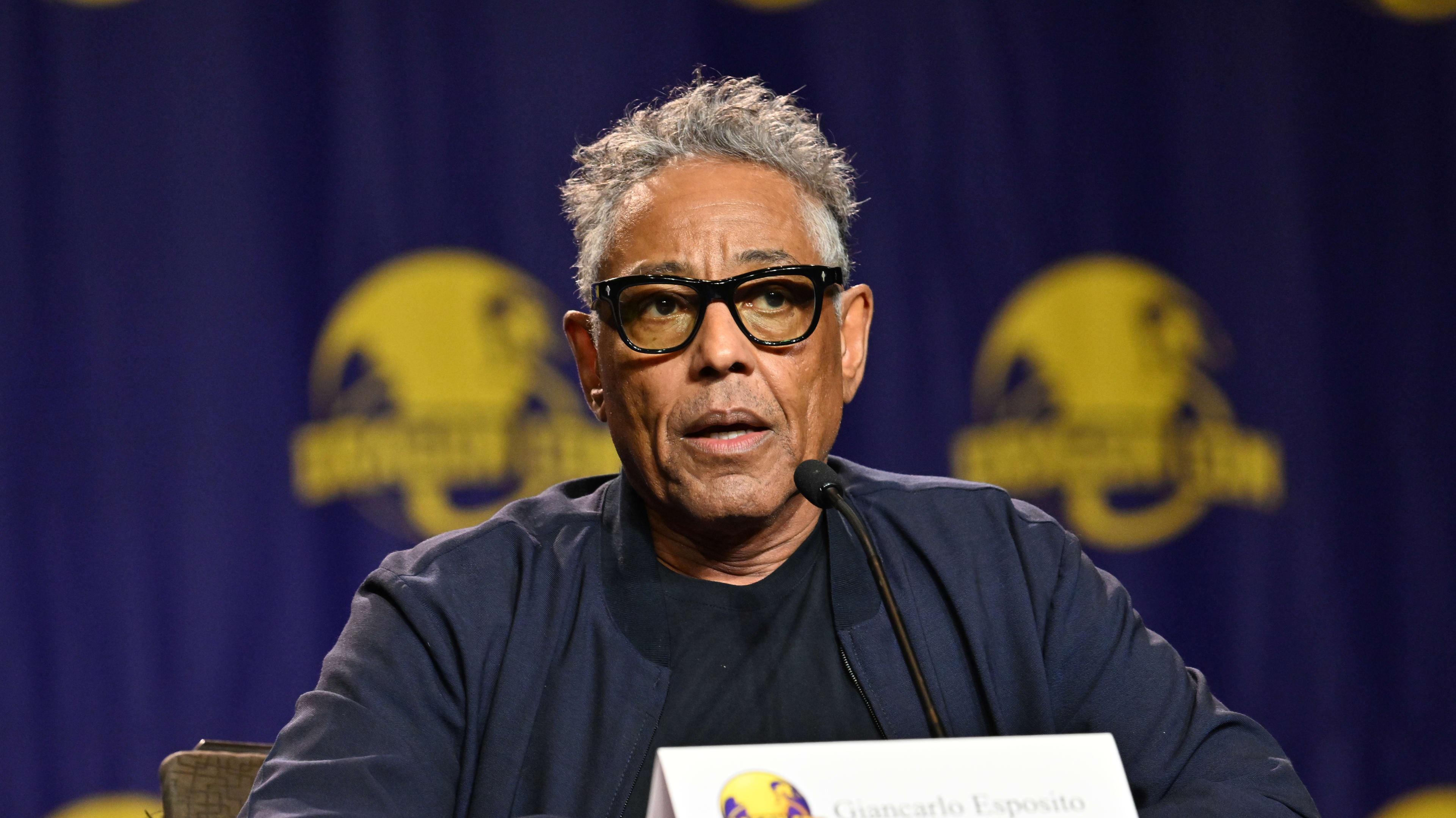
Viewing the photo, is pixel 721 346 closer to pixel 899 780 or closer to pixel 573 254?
pixel 899 780

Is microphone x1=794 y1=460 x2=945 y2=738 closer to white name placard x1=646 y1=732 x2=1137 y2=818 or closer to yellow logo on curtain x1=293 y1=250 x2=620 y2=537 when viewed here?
white name placard x1=646 y1=732 x2=1137 y2=818

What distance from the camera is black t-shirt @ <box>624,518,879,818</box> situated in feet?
4.85

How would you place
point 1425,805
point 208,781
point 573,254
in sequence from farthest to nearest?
point 1425,805
point 573,254
point 208,781

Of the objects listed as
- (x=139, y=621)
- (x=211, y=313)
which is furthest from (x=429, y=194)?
(x=139, y=621)

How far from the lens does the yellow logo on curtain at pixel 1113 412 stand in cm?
285

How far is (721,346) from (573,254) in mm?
1391

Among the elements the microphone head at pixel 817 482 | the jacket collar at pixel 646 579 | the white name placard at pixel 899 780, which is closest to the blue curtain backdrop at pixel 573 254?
the jacket collar at pixel 646 579

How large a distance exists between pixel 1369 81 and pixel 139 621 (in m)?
3.06

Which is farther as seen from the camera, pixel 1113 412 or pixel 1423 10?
pixel 1423 10

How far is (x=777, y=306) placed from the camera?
1521 mm

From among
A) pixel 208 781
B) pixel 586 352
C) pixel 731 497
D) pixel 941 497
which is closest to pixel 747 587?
pixel 731 497

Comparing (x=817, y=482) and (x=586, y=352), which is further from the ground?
(x=586, y=352)

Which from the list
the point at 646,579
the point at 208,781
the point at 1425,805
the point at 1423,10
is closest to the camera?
the point at 208,781

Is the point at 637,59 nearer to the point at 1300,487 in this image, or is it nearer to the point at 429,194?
the point at 429,194
